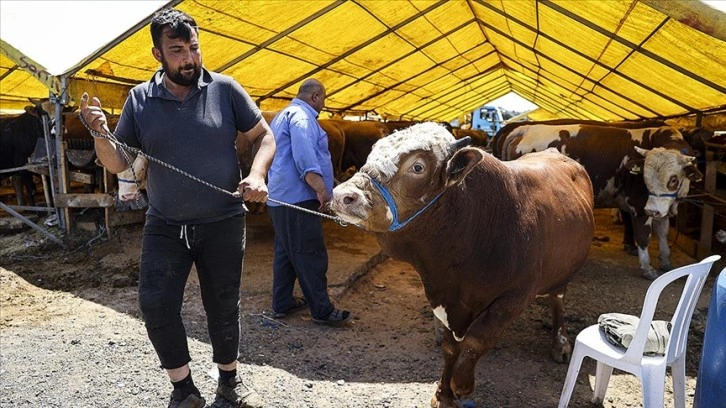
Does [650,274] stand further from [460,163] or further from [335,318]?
[460,163]

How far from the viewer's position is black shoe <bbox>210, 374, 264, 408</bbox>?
3.05m

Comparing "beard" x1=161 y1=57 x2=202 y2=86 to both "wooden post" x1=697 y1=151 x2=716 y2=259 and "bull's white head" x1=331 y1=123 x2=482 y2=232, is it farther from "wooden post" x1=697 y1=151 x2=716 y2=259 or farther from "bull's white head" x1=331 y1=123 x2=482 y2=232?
"wooden post" x1=697 y1=151 x2=716 y2=259

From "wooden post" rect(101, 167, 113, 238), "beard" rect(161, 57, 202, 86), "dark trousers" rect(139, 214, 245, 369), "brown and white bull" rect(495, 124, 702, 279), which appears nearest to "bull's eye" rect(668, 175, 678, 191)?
"brown and white bull" rect(495, 124, 702, 279)

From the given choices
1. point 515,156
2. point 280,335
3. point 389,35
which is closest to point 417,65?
point 389,35

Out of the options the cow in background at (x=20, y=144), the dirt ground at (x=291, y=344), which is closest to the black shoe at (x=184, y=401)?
the dirt ground at (x=291, y=344)

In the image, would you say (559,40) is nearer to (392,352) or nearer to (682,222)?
(682,222)

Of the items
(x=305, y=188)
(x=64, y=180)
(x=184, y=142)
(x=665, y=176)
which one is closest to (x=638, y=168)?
(x=665, y=176)

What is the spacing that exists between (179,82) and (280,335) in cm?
241

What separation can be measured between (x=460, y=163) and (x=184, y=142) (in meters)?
1.43

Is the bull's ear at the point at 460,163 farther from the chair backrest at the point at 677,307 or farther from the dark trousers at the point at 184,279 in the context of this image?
the dark trousers at the point at 184,279

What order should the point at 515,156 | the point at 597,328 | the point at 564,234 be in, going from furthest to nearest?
1. the point at 515,156
2. the point at 564,234
3. the point at 597,328

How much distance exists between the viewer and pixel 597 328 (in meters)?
3.04

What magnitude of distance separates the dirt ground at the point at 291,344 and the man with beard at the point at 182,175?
0.77m

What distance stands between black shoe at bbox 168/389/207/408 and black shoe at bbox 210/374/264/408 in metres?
0.21
